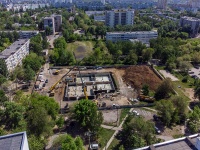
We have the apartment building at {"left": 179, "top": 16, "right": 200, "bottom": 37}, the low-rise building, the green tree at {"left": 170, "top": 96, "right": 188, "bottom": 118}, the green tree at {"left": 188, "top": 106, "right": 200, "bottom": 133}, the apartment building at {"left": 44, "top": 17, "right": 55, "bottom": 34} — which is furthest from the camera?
the apartment building at {"left": 179, "top": 16, "right": 200, "bottom": 37}

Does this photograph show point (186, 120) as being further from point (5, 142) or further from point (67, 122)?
point (5, 142)

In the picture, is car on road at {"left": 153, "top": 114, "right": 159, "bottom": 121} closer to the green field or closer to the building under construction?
the building under construction

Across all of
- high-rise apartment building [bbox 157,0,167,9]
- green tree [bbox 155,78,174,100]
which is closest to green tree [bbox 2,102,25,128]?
green tree [bbox 155,78,174,100]

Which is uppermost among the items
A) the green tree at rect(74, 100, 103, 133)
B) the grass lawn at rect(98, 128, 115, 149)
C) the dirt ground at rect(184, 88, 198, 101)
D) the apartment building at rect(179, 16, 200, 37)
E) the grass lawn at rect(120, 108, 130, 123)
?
the apartment building at rect(179, 16, 200, 37)

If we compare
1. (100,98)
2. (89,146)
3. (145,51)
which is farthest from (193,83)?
(89,146)

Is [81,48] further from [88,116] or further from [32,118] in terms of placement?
[32,118]

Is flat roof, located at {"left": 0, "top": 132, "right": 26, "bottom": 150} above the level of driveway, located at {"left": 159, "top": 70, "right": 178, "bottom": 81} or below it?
above

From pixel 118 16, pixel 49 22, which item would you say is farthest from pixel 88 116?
pixel 118 16

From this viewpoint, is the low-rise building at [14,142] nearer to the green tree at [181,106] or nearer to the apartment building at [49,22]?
the green tree at [181,106]
